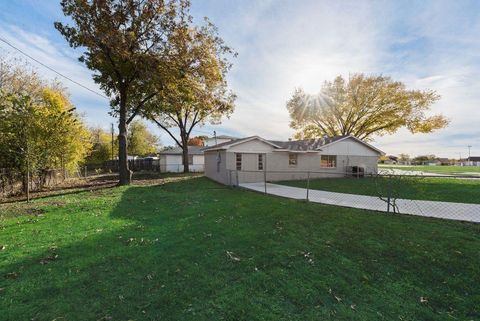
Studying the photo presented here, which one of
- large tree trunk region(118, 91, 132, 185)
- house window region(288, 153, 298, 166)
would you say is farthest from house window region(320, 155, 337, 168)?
large tree trunk region(118, 91, 132, 185)

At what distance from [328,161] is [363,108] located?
11.2 metres

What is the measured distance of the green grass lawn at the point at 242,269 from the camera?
304 centimetres

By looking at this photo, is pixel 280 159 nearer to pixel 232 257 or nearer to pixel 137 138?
pixel 232 257

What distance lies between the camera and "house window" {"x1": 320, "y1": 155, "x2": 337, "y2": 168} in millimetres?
20673

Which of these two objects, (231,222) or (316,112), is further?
(316,112)

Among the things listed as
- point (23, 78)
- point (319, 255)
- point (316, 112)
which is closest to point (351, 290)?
point (319, 255)

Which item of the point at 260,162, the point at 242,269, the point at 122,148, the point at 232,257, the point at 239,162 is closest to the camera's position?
the point at 242,269

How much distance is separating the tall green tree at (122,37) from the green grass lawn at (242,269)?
10215 millimetres

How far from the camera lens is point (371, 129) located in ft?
95.6

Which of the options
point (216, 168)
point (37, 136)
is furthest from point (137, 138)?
point (37, 136)

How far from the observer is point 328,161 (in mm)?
20922

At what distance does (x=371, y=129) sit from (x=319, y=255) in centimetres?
2898

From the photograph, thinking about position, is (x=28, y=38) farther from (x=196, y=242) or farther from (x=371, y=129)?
(x=371, y=129)

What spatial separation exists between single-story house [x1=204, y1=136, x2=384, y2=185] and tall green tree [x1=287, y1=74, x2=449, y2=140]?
7.62 m
